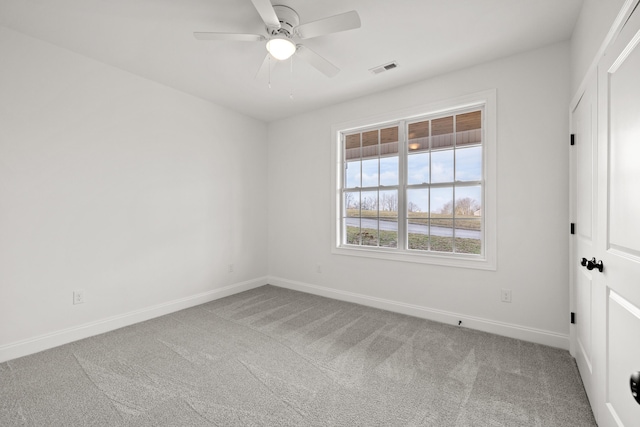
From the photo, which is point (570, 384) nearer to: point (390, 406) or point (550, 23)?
point (390, 406)

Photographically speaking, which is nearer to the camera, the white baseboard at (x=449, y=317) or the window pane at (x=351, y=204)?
the white baseboard at (x=449, y=317)

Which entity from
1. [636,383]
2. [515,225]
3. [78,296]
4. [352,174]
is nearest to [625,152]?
[636,383]

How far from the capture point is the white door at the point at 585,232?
1.74 m

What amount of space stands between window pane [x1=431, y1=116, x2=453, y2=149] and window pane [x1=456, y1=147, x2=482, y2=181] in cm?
17

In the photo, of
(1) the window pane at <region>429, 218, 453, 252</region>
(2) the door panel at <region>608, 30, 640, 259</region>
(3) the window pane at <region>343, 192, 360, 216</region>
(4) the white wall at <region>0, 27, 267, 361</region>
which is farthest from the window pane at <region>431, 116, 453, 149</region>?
(4) the white wall at <region>0, 27, 267, 361</region>

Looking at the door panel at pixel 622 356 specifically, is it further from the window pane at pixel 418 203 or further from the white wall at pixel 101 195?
the white wall at pixel 101 195

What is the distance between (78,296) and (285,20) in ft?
10.3

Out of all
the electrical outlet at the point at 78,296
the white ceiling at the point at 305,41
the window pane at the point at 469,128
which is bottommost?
the electrical outlet at the point at 78,296

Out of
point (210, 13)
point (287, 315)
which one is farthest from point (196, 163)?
point (287, 315)

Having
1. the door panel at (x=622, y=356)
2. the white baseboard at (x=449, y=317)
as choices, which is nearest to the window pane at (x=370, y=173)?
the white baseboard at (x=449, y=317)

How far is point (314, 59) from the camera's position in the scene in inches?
93.9

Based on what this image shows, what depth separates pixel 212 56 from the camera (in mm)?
2799

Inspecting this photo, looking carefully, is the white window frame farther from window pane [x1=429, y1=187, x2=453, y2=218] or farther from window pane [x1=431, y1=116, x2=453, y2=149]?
window pane [x1=429, y1=187, x2=453, y2=218]

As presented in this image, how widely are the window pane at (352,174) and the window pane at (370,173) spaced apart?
3.2 inches
